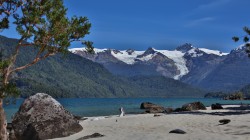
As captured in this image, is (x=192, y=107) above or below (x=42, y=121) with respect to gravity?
above

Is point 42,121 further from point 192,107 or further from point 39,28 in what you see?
point 192,107

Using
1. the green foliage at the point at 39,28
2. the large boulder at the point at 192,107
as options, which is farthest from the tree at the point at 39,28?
the large boulder at the point at 192,107

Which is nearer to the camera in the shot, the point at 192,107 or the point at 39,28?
the point at 39,28

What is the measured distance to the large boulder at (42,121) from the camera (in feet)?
83.8

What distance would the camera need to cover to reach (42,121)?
2580 cm

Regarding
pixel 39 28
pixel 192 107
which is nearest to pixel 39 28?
pixel 39 28

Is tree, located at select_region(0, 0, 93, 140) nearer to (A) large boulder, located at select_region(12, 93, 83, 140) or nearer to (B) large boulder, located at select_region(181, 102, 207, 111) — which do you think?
(A) large boulder, located at select_region(12, 93, 83, 140)

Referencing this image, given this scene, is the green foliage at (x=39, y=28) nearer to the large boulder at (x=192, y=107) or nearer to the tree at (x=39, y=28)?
the tree at (x=39, y=28)

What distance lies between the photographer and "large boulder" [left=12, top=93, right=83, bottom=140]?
2553 centimetres

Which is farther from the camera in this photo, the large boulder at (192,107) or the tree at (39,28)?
the large boulder at (192,107)

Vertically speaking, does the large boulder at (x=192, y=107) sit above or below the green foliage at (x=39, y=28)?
below

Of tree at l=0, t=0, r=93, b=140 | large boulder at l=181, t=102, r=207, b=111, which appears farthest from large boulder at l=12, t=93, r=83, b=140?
large boulder at l=181, t=102, r=207, b=111

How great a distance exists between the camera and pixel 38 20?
1962cm

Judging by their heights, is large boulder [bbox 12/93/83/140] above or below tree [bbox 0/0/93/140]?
below
